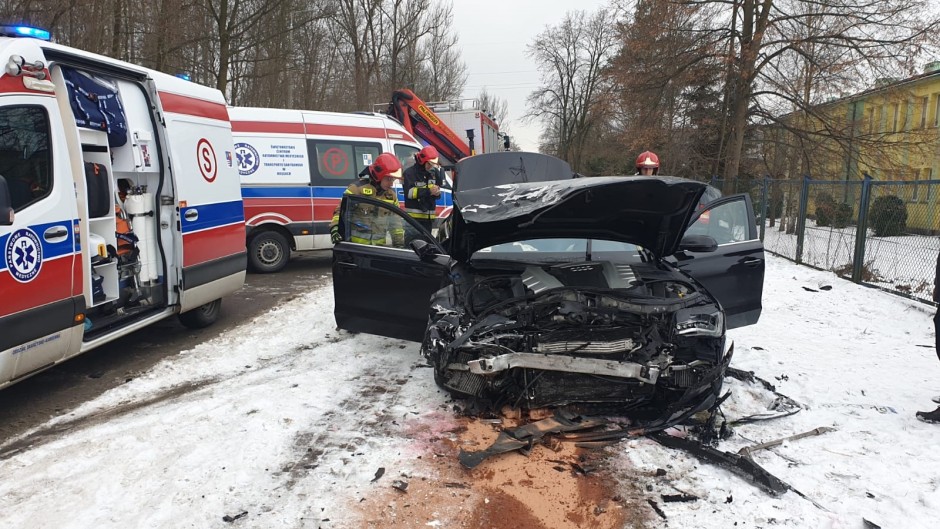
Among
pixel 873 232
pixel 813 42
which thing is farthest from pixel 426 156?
pixel 813 42

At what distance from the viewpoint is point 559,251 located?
14.4ft

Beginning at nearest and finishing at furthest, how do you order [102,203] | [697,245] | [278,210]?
[697,245] < [102,203] < [278,210]

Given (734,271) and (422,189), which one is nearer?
(734,271)

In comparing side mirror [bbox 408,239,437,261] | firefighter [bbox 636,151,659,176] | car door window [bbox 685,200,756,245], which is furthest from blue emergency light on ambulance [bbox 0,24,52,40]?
firefighter [bbox 636,151,659,176]

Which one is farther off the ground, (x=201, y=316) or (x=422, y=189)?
(x=422, y=189)

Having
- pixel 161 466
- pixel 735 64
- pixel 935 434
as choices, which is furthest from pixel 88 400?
pixel 735 64

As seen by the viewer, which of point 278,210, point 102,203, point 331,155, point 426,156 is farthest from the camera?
point 331,155

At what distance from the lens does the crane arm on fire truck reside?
14641 mm

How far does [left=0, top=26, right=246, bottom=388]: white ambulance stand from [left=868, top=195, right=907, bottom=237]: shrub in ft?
30.1

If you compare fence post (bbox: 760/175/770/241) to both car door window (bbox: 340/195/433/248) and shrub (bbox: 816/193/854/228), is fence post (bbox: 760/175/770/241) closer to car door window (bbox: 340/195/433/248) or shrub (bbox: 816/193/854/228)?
shrub (bbox: 816/193/854/228)

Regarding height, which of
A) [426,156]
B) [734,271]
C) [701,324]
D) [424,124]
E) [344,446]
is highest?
[424,124]

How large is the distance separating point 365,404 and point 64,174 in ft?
8.62

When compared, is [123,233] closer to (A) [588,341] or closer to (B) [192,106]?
(B) [192,106]

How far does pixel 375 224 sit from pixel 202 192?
1862mm
